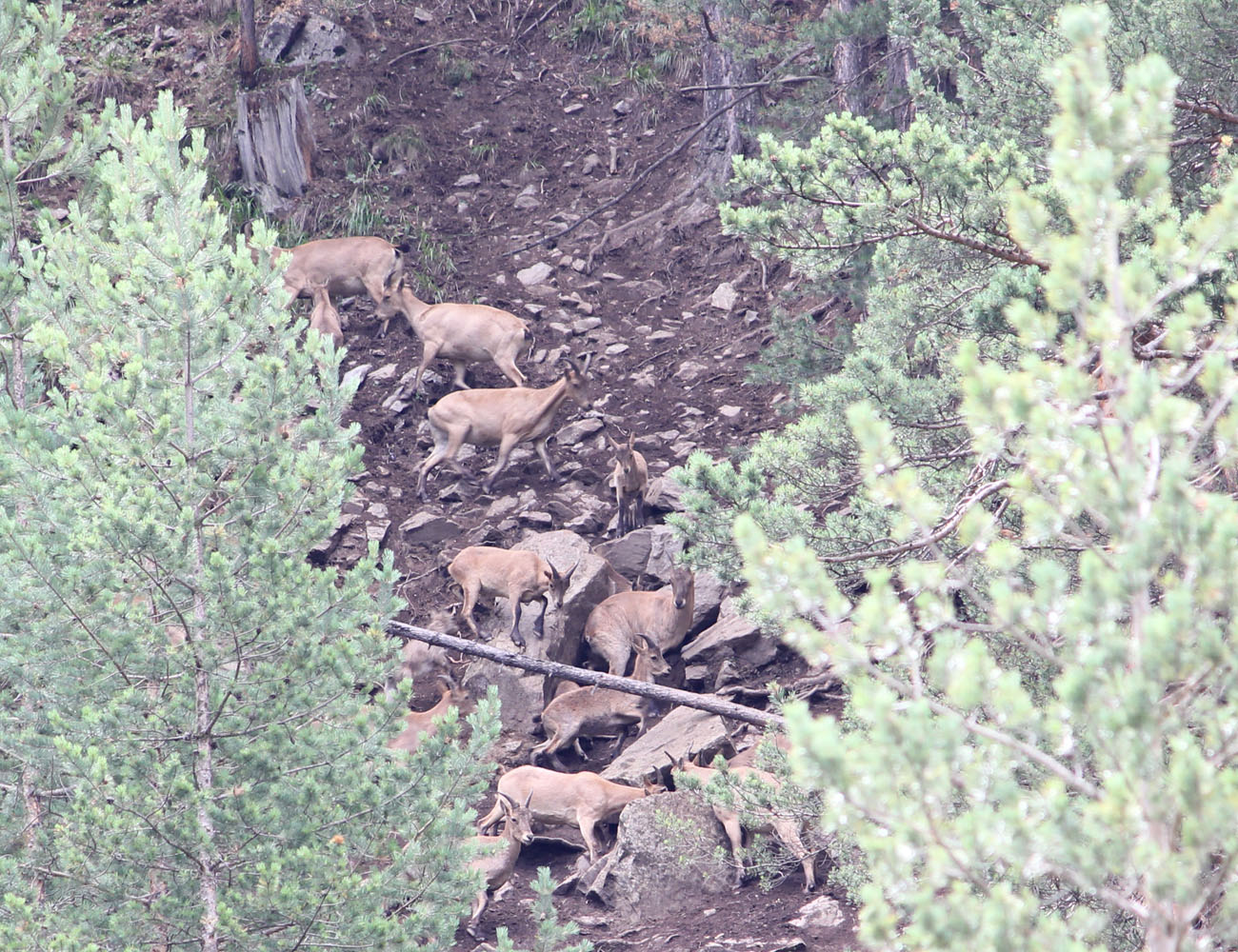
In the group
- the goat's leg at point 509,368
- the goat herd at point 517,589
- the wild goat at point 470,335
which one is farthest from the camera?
the wild goat at point 470,335

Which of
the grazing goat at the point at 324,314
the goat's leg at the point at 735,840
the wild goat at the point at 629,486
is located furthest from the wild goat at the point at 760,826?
the grazing goat at the point at 324,314

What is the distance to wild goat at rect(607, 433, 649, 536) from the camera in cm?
1453

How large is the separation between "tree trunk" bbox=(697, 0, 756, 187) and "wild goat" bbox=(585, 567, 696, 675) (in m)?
6.95

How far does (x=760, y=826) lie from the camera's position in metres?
9.23

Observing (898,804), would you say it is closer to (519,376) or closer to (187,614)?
(187,614)

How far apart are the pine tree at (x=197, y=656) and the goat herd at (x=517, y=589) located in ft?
1.83

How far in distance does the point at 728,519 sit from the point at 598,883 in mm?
3513

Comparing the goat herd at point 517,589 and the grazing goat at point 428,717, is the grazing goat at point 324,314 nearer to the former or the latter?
the goat herd at point 517,589

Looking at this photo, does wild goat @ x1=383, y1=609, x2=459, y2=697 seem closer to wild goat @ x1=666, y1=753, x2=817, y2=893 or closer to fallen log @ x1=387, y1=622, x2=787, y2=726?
fallen log @ x1=387, y1=622, x2=787, y2=726

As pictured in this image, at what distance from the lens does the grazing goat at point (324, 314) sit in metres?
17.8

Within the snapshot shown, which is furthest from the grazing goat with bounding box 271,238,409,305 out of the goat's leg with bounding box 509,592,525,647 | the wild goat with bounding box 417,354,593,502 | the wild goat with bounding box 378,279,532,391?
the goat's leg with bounding box 509,592,525,647

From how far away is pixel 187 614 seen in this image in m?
7.06

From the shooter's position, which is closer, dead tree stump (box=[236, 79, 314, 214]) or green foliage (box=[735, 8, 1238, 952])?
green foliage (box=[735, 8, 1238, 952])

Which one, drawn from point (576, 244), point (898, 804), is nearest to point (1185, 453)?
point (898, 804)
